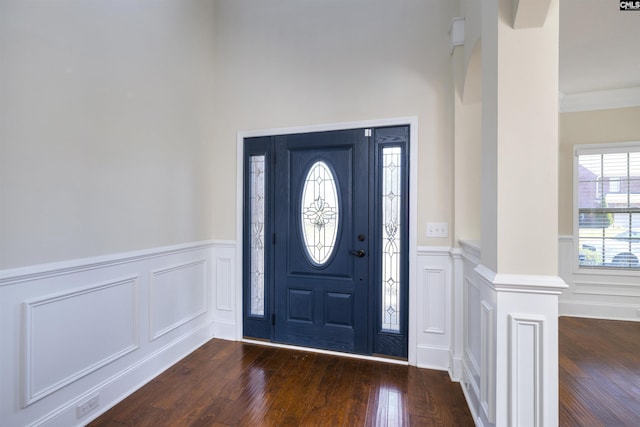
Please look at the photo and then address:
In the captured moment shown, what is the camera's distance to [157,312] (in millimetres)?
2428

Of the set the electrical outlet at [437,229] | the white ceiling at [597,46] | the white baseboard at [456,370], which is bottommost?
the white baseboard at [456,370]

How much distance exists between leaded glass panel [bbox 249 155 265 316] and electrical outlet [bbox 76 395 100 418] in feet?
4.53

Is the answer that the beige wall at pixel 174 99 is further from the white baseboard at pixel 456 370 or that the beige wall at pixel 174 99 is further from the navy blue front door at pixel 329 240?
the white baseboard at pixel 456 370

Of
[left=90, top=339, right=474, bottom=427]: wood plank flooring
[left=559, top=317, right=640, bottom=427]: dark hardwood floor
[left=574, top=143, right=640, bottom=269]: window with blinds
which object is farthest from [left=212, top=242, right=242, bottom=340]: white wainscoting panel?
[left=574, top=143, right=640, bottom=269]: window with blinds

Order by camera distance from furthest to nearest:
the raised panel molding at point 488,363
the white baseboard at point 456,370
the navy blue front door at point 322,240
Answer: the navy blue front door at point 322,240, the white baseboard at point 456,370, the raised panel molding at point 488,363

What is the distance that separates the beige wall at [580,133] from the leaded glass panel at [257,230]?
4.03 meters

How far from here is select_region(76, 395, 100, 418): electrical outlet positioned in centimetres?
180

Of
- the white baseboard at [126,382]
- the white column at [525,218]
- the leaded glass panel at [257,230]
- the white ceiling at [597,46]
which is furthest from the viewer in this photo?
the leaded glass panel at [257,230]

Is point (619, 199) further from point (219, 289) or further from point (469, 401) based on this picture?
point (219, 289)

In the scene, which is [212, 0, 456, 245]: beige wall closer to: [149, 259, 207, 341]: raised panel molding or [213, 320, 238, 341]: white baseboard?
[149, 259, 207, 341]: raised panel molding

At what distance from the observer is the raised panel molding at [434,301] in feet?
8.18

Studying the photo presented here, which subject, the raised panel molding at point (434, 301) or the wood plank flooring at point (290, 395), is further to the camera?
the raised panel molding at point (434, 301)

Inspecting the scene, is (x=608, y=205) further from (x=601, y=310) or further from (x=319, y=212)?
(x=319, y=212)

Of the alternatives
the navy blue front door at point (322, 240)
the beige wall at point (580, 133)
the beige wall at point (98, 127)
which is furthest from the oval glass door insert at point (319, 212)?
the beige wall at point (580, 133)
